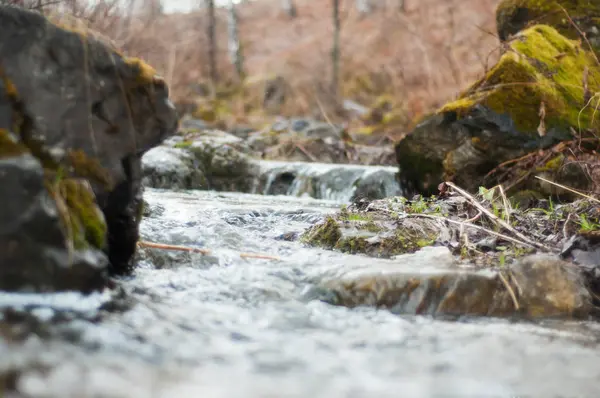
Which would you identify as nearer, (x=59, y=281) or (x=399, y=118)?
(x=59, y=281)

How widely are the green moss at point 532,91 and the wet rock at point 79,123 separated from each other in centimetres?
454

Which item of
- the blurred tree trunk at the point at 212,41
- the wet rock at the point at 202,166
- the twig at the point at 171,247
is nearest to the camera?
the twig at the point at 171,247

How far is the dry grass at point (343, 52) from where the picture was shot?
53.4ft

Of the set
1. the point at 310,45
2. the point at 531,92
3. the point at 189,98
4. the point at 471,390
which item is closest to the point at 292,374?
the point at 471,390

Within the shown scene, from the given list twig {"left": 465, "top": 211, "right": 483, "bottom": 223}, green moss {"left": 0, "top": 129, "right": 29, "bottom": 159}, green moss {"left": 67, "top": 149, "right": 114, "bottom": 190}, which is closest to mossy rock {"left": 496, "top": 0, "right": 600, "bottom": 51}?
twig {"left": 465, "top": 211, "right": 483, "bottom": 223}

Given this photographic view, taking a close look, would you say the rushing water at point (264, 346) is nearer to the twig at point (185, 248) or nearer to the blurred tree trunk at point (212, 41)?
the twig at point (185, 248)

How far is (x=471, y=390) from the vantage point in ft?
6.73

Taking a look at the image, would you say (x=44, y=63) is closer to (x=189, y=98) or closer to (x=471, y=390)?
(x=471, y=390)

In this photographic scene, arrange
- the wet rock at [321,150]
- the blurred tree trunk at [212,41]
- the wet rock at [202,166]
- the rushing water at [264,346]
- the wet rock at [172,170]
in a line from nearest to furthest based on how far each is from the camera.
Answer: the rushing water at [264,346], the wet rock at [172,170], the wet rock at [202,166], the wet rock at [321,150], the blurred tree trunk at [212,41]

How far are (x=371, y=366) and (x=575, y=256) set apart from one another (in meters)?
1.80

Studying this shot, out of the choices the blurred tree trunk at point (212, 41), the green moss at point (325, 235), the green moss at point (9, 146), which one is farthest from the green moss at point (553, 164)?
the blurred tree trunk at point (212, 41)

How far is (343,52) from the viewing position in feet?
88.7

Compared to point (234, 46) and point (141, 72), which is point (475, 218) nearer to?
point (141, 72)

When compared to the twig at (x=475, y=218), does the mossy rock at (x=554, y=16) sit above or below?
above
